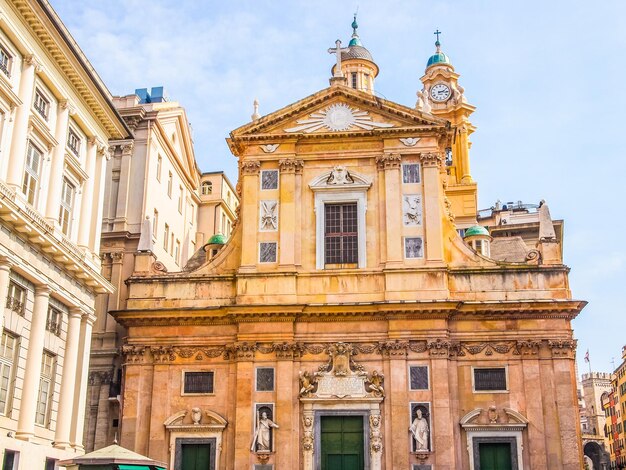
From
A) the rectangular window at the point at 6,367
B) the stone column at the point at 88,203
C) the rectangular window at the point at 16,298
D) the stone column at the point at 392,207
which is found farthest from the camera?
the stone column at the point at 392,207

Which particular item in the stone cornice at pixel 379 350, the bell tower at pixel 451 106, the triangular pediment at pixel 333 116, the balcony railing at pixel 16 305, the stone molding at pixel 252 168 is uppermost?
the bell tower at pixel 451 106

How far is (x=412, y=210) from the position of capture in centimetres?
2980

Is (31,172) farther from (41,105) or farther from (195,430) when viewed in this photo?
(195,430)

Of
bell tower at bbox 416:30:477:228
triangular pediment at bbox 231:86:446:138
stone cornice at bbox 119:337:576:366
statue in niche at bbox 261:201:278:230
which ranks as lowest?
stone cornice at bbox 119:337:576:366

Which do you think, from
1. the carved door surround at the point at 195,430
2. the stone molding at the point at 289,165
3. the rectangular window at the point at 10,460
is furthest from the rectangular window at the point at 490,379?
the rectangular window at the point at 10,460

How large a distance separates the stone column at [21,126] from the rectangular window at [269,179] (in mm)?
10737

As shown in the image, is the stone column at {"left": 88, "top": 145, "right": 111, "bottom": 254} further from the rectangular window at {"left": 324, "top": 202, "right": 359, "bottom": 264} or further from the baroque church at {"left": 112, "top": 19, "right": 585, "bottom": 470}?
the rectangular window at {"left": 324, "top": 202, "right": 359, "bottom": 264}

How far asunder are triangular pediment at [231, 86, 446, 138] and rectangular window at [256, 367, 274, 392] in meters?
9.11

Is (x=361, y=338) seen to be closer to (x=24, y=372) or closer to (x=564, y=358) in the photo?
(x=564, y=358)

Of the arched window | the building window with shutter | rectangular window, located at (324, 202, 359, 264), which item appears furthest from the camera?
the arched window

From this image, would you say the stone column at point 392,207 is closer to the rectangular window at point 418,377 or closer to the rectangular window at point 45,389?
the rectangular window at point 418,377

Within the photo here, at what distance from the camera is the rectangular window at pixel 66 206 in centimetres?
2436

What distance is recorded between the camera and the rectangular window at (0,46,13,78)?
20312 mm

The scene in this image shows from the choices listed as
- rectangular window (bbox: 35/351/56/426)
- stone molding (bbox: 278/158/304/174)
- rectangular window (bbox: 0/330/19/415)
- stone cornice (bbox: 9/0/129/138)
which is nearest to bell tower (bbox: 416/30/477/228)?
Answer: stone molding (bbox: 278/158/304/174)
